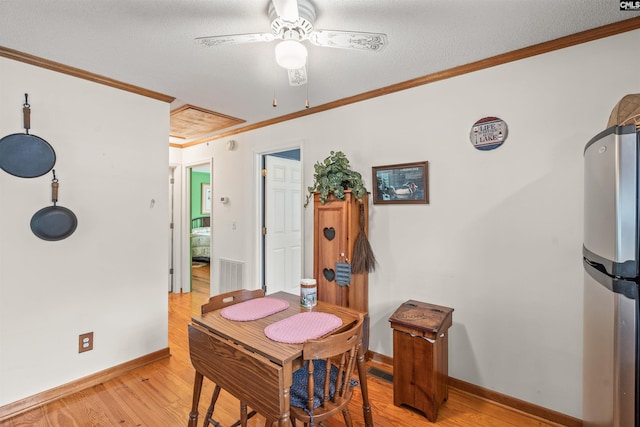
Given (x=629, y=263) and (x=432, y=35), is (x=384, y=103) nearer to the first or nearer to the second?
(x=432, y=35)

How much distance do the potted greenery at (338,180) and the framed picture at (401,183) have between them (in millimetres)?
146

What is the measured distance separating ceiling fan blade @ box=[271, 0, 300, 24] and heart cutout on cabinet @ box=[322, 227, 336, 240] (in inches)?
63.7

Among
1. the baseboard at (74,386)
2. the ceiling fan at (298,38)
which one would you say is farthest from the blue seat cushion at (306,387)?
the baseboard at (74,386)

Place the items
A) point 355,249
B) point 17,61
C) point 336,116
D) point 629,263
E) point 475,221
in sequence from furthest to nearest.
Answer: point 336,116 → point 355,249 → point 475,221 → point 17,61 → point 629,263

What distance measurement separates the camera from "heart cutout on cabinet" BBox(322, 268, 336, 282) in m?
2.59

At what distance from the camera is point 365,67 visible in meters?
2.19

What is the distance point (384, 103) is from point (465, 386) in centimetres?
226

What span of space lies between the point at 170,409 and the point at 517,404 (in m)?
2.29

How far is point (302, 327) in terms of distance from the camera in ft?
4.93

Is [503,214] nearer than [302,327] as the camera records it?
No

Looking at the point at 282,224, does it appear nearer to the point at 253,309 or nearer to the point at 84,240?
the point at 84,240

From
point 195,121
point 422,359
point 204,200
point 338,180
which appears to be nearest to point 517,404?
point 422,359

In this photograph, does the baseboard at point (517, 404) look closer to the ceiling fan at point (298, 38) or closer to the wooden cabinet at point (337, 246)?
the wooden cabinet at point (337, 246)

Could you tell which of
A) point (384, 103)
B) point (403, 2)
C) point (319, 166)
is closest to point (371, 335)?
point (319, 166)
